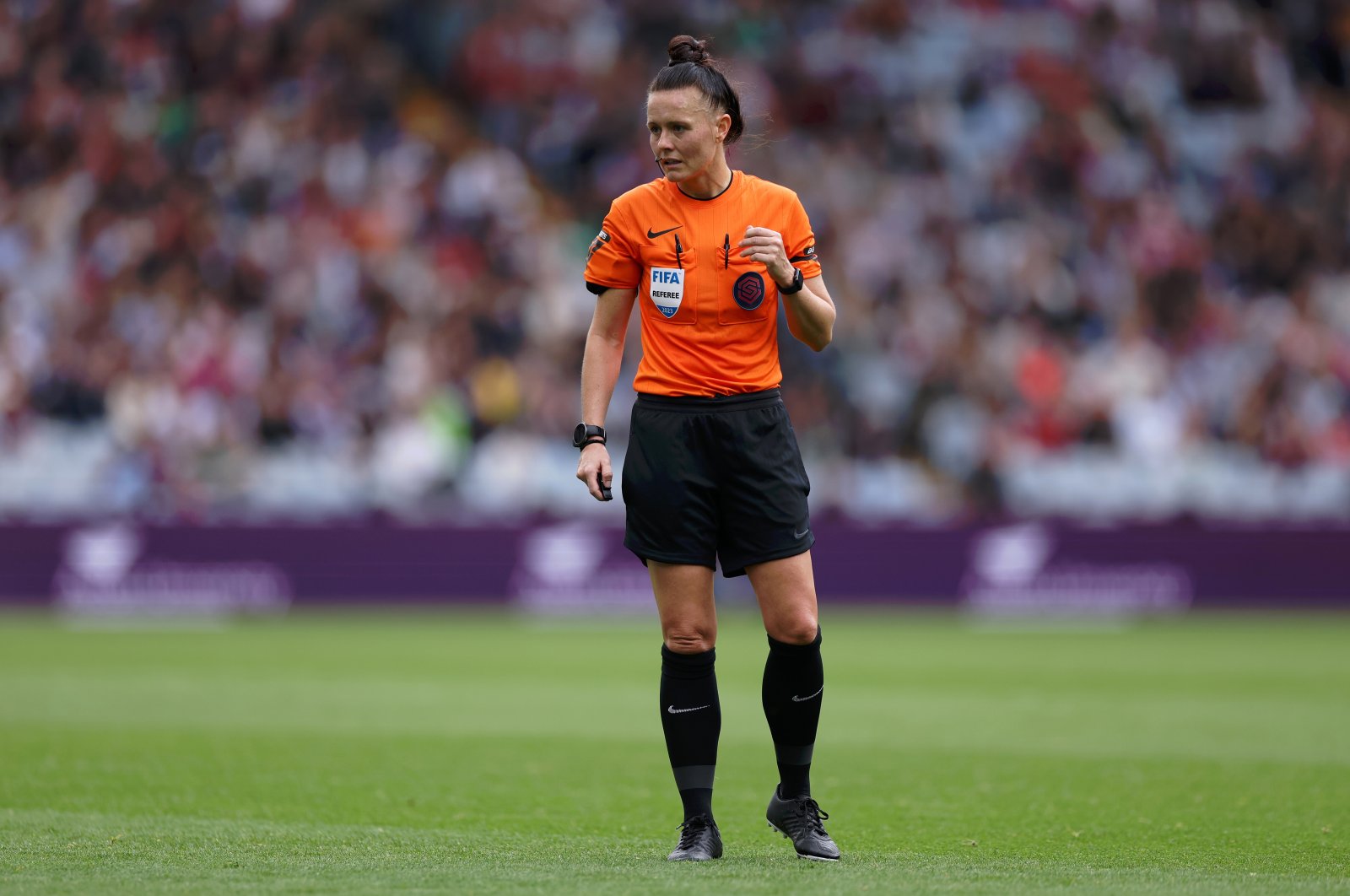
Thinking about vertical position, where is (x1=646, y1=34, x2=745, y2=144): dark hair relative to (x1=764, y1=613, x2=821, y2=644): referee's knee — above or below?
above

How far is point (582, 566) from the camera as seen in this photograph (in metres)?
17.7

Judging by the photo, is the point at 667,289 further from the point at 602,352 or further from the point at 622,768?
the point at 622,768

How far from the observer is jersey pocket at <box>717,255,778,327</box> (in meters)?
5.39

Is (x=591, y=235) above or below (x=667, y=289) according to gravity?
above

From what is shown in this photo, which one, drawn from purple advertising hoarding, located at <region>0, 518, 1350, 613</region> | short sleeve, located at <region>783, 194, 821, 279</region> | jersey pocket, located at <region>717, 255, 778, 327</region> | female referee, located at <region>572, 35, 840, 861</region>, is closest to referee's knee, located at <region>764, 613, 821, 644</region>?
female referee, located at <region>572, 35, 840, 861</region>

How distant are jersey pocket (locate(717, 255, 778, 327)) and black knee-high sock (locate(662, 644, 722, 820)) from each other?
41.8 inches

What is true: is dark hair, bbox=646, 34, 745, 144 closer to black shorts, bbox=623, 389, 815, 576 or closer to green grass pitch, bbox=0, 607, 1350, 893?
black shorts, bbox=623, 389, 815, 576

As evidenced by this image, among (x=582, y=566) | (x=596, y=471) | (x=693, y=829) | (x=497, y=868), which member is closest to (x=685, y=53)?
(x=596, y=471)

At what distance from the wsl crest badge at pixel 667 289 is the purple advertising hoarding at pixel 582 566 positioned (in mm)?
12084

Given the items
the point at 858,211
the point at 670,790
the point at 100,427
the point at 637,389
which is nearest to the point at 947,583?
the point at 858,211

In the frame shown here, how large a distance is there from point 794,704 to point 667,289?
53.1 inches

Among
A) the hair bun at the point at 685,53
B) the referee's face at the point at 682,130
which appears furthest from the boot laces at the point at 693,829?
the hair bun at the point at 685,53

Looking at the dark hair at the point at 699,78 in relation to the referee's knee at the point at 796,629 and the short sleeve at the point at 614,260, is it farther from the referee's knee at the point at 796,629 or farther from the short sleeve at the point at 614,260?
the referee's knee at the point at 796,629

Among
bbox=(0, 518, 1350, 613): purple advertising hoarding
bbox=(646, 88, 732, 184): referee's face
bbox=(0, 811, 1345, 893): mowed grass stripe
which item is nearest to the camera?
bbox=(0, 811, 1345, 893): mowed grass stripe
